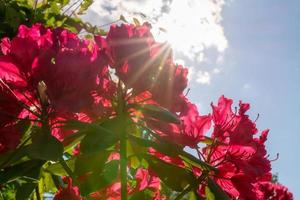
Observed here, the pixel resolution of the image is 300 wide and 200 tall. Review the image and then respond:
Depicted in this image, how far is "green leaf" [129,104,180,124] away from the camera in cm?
136

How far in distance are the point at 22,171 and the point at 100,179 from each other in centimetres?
25

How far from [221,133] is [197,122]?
0.37 ft

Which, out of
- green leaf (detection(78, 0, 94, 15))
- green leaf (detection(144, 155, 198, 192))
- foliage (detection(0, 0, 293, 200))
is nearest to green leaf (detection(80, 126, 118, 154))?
foliage (detection(0, 0, 293, 200))

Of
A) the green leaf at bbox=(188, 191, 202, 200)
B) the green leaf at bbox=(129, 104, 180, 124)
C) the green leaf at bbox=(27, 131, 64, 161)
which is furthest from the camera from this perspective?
the green leaf at bbox=(188, 191, 202, 200)

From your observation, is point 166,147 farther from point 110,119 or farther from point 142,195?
point 142,195

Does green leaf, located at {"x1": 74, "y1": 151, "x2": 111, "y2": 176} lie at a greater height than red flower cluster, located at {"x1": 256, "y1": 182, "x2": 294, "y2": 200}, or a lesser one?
lesser

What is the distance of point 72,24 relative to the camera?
3473 millimetres

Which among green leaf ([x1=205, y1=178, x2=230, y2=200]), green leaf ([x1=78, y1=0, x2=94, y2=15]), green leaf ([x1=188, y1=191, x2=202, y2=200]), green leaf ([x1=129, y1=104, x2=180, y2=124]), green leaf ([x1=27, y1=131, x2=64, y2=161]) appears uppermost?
green leaf ([x1=78, y1=0, x2=94, y2=15])

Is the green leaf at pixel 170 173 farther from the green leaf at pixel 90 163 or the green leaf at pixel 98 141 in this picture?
the green leaf at pixel 98 141


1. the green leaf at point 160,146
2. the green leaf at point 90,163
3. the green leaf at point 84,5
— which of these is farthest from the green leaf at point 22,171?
the green leaf at point 84,5

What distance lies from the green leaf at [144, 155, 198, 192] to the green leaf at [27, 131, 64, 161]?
1.13 feet

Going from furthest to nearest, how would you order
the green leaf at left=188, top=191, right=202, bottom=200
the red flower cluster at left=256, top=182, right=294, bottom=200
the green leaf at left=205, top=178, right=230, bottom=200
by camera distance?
the red flower cluster at left=256, top=182, right=294, bottom=200 < the green leaf at left=188, top=191, right=202, bottom=200 < the green leaf at left=205, top=178, right=230, bottom=200

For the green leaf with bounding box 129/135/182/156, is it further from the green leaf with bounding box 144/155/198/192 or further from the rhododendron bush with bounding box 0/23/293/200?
the green leaf with bounding box 144/155/198/192

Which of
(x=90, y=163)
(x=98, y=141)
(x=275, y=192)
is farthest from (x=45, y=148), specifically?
(x=275, y=192)
